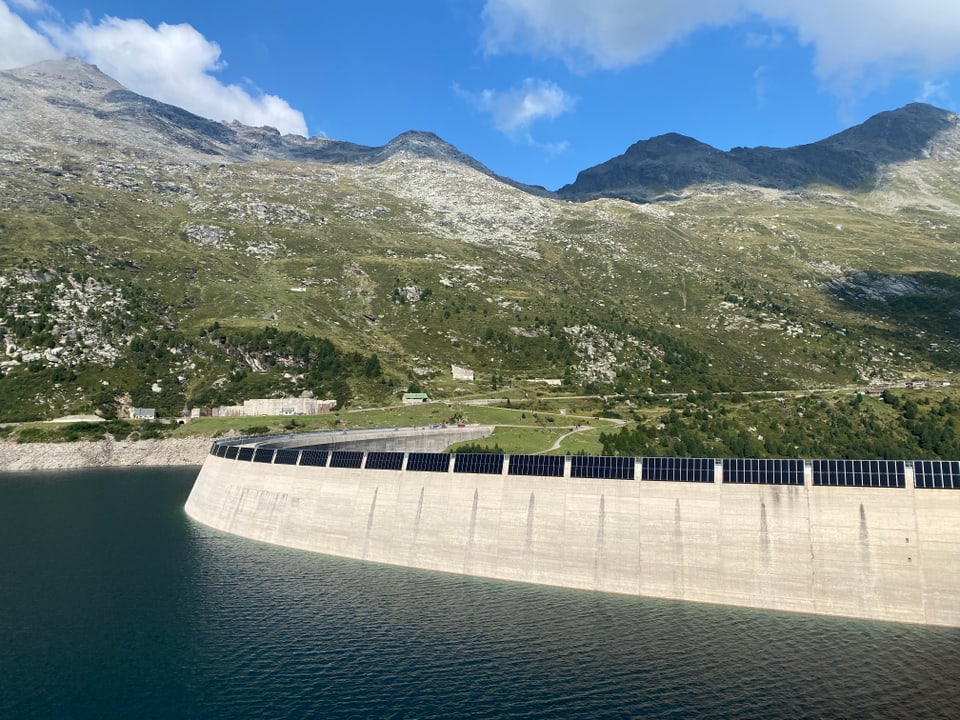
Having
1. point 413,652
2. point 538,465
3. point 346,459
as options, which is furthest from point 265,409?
point 413,652

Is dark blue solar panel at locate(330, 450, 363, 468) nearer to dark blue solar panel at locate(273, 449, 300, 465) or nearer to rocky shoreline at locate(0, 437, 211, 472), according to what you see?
dark blue solar panel at locate(273, 449, 300, 465)

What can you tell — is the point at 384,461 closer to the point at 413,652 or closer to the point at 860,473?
the point at 413,652

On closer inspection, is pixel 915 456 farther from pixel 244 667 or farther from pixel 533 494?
pixel 244 667

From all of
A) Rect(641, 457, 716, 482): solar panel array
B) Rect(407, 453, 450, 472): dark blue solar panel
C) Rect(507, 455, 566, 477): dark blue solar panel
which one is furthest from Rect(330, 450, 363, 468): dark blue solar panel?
A: Rect(641, 457, 716, 482): solar panel array

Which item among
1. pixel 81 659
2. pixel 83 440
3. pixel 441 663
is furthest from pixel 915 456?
pixel 83 440

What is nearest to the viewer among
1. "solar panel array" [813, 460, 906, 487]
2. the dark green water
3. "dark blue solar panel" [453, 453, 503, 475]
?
the dark green water
